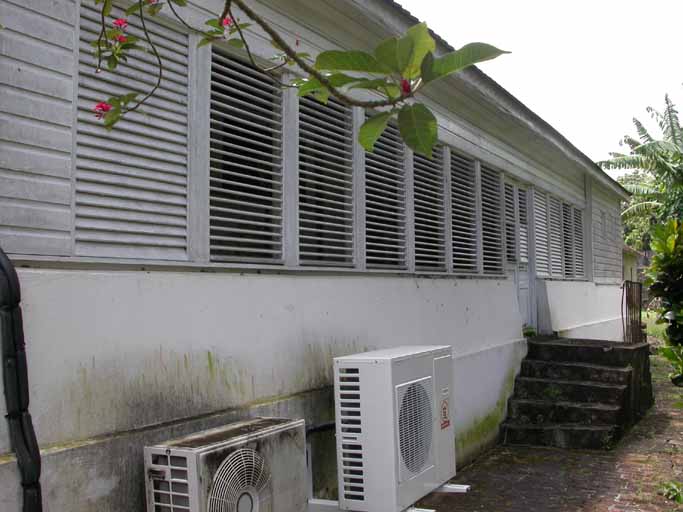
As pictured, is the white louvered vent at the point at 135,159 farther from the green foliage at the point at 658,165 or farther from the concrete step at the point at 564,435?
the green foliage at the point at 658,165

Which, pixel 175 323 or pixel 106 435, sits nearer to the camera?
Answer: pixel 106 435

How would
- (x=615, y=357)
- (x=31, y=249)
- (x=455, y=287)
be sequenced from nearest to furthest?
(x=31, y=249)
(x=455, y=287)
(x=615, y=357)

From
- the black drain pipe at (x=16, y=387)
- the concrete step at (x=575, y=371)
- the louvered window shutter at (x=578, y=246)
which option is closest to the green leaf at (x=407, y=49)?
the black drain pipe at (x=16, y=387)

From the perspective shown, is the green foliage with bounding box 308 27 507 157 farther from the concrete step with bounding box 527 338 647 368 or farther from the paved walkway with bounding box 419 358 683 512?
the concrete step with bounding box 527 338 647 368

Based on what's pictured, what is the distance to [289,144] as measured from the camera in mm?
5391

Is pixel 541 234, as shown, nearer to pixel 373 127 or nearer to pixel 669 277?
pixel 669 277

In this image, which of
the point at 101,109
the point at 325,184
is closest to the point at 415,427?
the point at 325,184

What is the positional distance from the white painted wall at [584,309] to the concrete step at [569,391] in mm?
2465

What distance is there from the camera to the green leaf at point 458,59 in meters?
1.66

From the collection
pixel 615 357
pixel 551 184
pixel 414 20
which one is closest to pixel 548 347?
pixel 615 357

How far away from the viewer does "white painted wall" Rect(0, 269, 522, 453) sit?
3.43 metres

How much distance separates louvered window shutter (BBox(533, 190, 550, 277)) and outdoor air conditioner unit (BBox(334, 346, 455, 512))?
6932 mm

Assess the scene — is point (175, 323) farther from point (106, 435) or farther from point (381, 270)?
point (381, 270)

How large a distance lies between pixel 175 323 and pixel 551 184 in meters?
9.53
